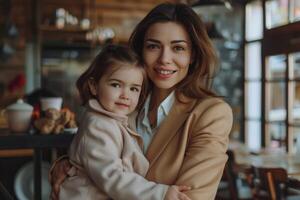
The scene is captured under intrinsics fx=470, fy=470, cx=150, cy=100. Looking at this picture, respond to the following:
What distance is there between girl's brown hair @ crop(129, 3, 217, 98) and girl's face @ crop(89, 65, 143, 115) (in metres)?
0.13

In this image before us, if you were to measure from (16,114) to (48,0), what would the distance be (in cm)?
534

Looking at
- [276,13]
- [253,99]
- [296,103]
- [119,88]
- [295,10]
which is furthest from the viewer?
[253,99]

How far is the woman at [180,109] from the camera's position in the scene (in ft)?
4.11

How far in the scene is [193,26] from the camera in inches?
53.4

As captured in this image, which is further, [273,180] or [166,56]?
[273,180]

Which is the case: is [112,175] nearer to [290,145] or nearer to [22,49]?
[290,145]

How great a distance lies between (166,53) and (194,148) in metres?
0.29

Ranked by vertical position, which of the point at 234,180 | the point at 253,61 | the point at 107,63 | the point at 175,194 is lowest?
the point at 234,180

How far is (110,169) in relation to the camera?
3.95 ft

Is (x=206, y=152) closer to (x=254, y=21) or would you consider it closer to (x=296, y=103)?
(x=296, y=103)

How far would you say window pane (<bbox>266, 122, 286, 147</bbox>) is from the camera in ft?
19.4

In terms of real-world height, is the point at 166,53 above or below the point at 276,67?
below

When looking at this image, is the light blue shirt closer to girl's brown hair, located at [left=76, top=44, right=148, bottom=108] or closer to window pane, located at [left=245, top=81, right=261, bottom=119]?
girl's brown hair, located at [left=76, top=44, right=148, bottom=108]

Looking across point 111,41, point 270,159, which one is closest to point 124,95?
point 270,159
